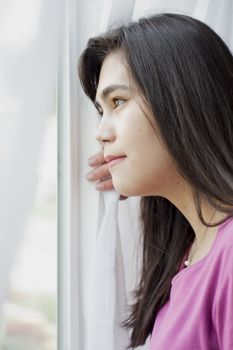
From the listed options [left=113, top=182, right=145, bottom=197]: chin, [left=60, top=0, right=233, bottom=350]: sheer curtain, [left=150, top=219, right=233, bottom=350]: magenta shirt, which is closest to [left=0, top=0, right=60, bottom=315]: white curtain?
[left=60, top=0, right=233, bottom=350]: sheer curtain

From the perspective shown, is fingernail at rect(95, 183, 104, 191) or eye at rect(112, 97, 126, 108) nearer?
eye at rect(112, 97, 126, 108)

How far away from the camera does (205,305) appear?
82cm

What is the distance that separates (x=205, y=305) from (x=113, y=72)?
459mm

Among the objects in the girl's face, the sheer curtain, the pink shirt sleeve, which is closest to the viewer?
the pink shirt sleeve

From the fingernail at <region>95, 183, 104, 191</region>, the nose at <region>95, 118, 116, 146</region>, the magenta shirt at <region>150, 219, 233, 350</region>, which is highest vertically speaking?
the nose at <region>95, 118, 116, 146</region>

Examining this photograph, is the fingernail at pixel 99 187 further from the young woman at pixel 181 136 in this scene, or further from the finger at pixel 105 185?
the young woman at pixel 181 136

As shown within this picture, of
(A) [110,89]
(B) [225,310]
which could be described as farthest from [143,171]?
(B) [225,310]

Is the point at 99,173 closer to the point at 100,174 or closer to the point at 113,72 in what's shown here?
the point at 100,174

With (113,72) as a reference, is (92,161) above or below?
below

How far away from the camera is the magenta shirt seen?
0.77 meters

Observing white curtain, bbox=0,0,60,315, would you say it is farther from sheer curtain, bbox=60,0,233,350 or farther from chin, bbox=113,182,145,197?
chin, bbox=113,182,145,197

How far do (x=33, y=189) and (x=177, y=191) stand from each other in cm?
30

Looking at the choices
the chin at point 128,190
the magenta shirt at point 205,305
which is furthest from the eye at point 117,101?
the magenta shirt at point 205,305

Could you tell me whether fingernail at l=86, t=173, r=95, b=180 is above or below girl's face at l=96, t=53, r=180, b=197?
below
